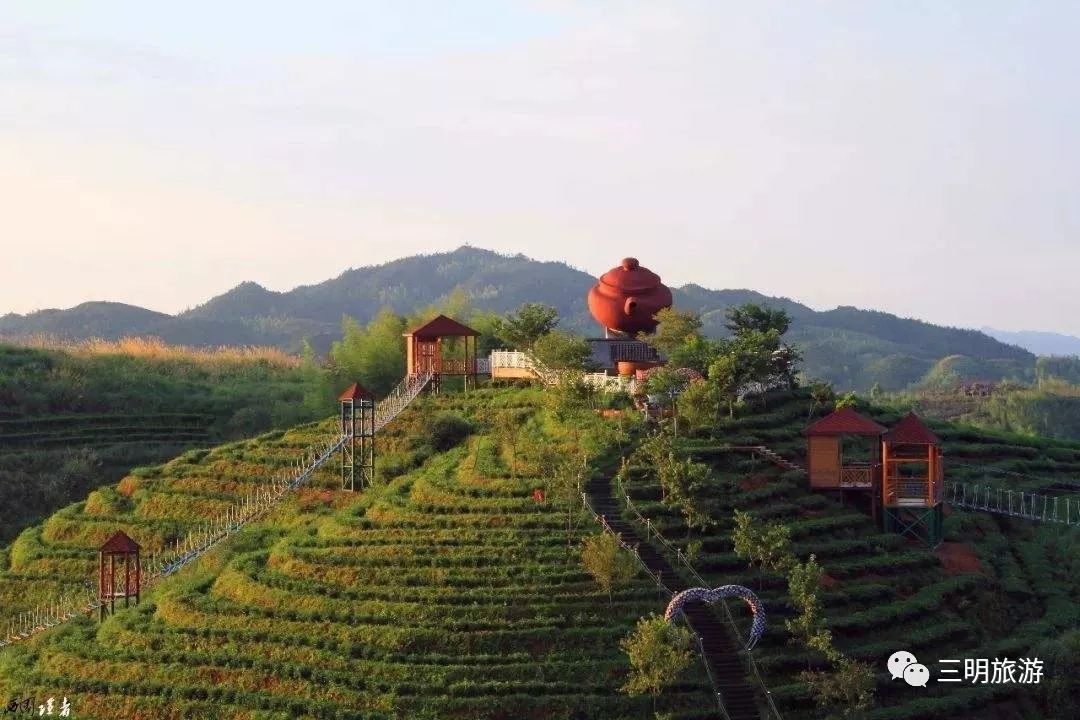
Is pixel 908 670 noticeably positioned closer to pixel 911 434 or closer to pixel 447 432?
pixel 911 434

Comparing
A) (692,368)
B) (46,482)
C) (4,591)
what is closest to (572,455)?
(692,368)

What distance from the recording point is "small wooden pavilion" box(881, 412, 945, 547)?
45.3m

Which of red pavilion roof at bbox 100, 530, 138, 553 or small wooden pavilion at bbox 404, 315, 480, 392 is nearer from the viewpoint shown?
red pavilion roof at bbox 100, 530, 138, 553

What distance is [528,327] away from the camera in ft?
196

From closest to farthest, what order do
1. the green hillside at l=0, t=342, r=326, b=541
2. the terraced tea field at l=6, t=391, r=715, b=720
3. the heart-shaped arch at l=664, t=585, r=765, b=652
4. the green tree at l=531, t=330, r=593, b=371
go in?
1. the terraced tea field at l=6, t=391, r=715, b=720
2. the heart-shaped arch at l=664, t=585, r=765, b=652
3. the green tree at l=531, t=330, r=593, b=371
4. the green hillside at l=0, t=342, r=326, b=541

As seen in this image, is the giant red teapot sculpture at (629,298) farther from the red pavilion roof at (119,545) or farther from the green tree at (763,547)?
the red pavilion roof at (119,545)

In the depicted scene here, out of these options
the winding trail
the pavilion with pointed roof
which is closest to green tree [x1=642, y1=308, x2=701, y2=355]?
the pavilion with pointed roof

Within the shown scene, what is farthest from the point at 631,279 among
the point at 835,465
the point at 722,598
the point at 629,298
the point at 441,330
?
the point at 722,598

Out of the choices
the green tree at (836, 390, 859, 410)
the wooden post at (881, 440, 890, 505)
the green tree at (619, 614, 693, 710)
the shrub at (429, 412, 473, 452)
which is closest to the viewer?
the green tree at (619, 614, 693, 710)

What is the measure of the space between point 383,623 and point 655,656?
776 centimetres

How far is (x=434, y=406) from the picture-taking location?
56625 mm

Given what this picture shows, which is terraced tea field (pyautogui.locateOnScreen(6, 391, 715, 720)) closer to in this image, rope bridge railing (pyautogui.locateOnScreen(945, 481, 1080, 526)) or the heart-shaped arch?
the heart-shaped arch

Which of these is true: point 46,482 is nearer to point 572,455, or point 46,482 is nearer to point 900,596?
point 572,455

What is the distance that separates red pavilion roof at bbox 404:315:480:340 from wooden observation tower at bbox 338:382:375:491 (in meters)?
7.24
